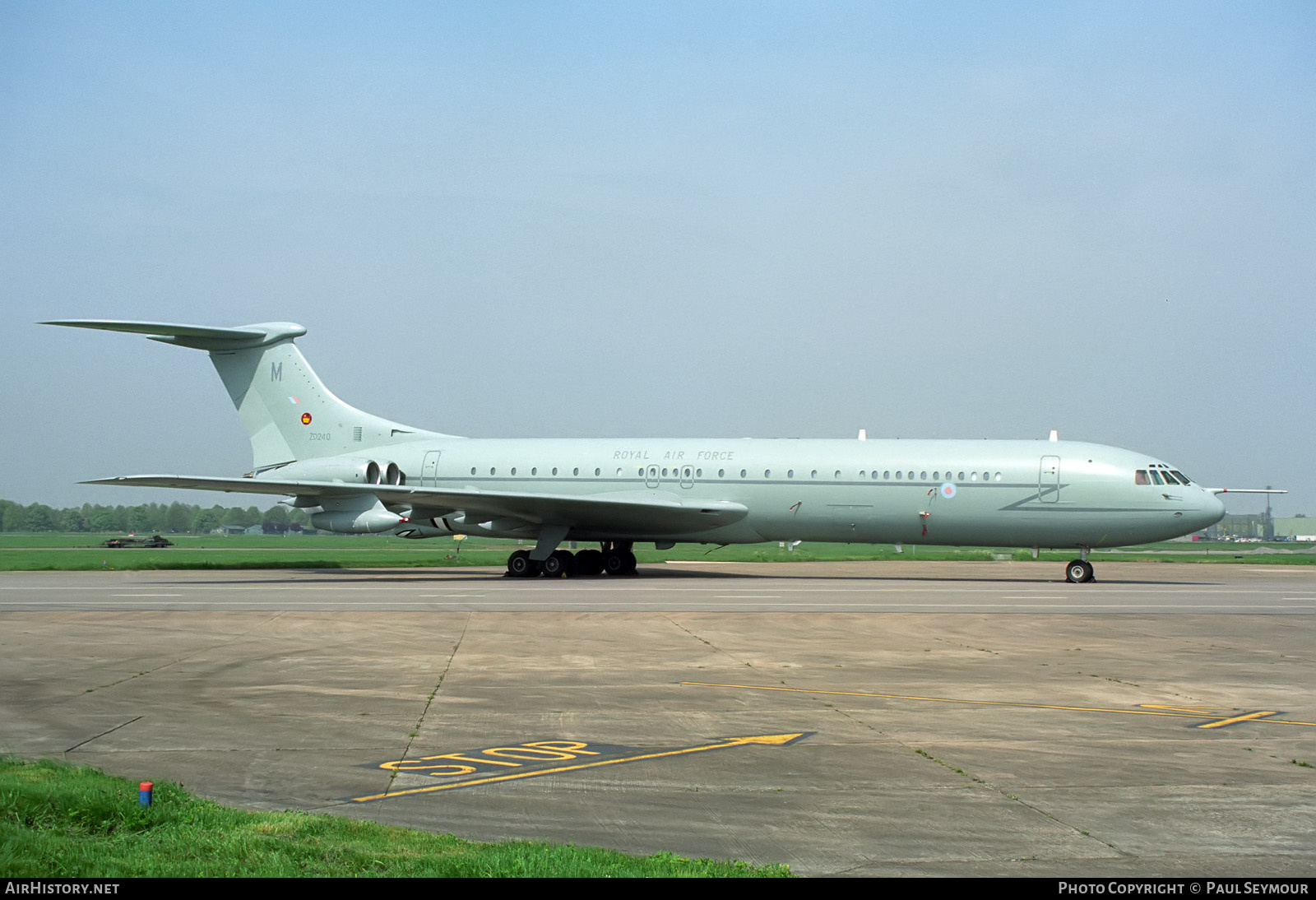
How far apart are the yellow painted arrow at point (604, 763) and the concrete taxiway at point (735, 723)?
36 millimetres

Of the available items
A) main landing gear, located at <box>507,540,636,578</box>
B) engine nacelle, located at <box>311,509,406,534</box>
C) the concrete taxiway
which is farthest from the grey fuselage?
the concrete taxiway

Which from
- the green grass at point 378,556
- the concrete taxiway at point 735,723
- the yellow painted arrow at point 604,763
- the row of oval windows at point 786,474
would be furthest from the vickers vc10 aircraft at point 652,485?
the yellow painted arrow at point 604,763

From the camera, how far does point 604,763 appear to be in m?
8.36

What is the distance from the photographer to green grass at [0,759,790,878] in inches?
209

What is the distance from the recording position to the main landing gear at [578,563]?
108 feet

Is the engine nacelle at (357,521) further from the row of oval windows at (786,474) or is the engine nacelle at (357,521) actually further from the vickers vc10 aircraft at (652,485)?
the row of oval windows at (786,474)

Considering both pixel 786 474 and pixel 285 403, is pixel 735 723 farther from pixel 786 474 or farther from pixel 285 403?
pixel 285 403

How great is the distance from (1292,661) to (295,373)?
30.2 metres

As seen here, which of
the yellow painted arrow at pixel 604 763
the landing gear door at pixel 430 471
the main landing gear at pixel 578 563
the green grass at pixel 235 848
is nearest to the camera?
the green grass at pixel 235 848

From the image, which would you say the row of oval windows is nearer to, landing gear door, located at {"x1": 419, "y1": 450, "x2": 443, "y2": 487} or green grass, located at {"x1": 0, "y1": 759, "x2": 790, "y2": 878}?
landing gear door, located at {"x1": 419, "y1": 450, "x2": 443, "y2": 487}

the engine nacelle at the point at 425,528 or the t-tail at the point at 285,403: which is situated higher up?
the t-tail at the point at 285,403

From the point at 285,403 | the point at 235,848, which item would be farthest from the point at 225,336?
the point at 235,848

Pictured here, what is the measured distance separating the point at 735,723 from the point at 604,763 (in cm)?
203
